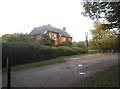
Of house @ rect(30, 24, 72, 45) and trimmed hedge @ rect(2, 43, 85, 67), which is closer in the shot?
trimmed hedge @ rect(2, 43, 85, 67)

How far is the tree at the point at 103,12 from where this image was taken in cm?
1179

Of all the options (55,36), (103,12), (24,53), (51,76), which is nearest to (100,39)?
(55,36)

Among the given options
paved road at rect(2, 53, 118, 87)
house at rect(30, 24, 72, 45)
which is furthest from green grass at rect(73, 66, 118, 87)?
house at rect(30, 24, 72, 45)

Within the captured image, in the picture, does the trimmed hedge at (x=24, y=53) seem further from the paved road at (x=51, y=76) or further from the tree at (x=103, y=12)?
the tree at (x=103, y=12)

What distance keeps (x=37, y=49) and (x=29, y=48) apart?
6.08 ft

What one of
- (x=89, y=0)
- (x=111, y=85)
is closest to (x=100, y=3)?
(x=89, y=0)

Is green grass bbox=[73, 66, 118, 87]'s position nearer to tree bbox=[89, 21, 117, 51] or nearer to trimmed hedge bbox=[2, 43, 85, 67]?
trimmed hedge bbox=[2, 43, 85, 67]

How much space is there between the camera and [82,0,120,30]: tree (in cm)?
1179

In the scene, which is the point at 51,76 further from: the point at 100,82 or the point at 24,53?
the point at 24,53

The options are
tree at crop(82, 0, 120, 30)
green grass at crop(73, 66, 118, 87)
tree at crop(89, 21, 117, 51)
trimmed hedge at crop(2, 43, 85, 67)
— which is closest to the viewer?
green grass at crop(73, 66, 118, 87)

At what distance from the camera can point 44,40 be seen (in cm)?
3459

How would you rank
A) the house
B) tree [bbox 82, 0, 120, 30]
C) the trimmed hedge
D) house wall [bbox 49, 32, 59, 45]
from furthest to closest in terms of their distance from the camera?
house wall [bbox 49, 32, 59, 45] < the house < the trimmed hedge < tree [bbox 82, 0, 120, 30]

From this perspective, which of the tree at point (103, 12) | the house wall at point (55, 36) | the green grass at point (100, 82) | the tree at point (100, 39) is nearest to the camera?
the green grass at point (100, 82)

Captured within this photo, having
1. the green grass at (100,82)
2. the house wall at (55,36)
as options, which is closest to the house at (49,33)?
the house wall at (55,36)
